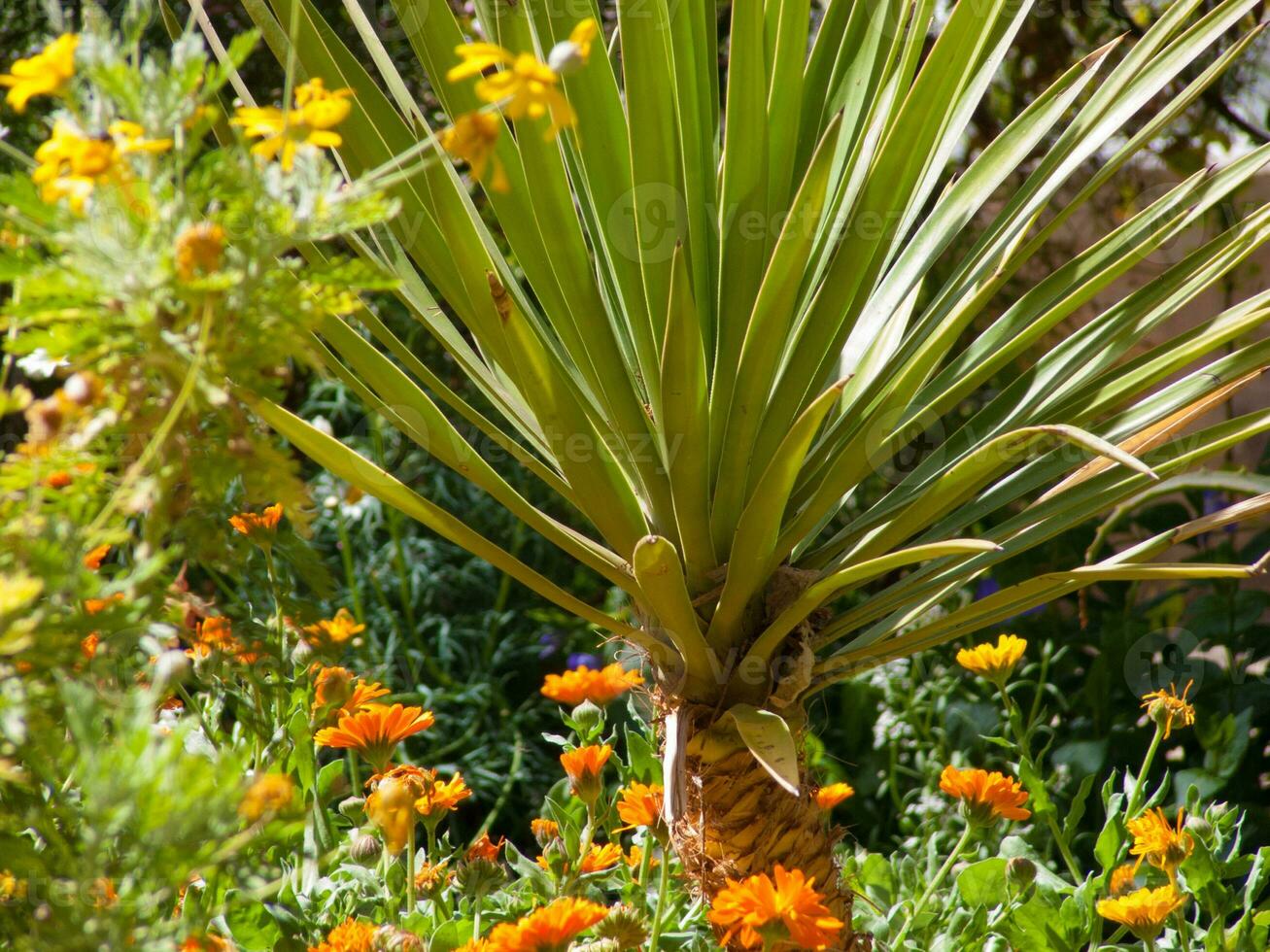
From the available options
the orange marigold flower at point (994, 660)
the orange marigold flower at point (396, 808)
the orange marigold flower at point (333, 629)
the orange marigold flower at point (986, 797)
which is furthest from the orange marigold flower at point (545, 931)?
the orange marigold flower at point (994, 660)

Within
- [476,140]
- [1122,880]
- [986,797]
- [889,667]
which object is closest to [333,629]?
[476,140]

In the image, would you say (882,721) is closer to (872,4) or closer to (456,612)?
(456,612)

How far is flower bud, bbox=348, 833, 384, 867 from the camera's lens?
833 millimetres

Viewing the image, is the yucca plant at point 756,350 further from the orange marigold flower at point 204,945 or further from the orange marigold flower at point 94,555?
the orange marigold flower at point 204,945

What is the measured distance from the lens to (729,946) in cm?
82

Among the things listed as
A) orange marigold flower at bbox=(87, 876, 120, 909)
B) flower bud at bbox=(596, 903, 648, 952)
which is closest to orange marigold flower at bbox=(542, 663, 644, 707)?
flower bud at bbox=(596, 903, 648, 952)

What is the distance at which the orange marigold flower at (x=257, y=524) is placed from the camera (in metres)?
0.71

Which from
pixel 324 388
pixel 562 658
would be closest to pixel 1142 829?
pixel 562 658

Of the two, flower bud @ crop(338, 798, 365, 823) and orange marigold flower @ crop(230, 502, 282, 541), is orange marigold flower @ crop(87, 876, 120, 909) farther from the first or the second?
flower bud @ crop(338, 798, 365, 823)

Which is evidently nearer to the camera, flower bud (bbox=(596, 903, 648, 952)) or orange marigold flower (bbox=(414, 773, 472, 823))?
flower bud (bbox=(596, 903, 648, 952))

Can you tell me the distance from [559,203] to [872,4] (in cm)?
37

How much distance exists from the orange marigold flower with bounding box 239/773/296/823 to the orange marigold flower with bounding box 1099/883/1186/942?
2.13 feet

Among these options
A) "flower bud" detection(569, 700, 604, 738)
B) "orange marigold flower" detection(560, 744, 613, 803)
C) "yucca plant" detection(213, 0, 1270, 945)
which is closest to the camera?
"yucca plant" detection(213, 0, 1270, 945)

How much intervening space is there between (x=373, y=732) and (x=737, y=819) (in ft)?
0.89
